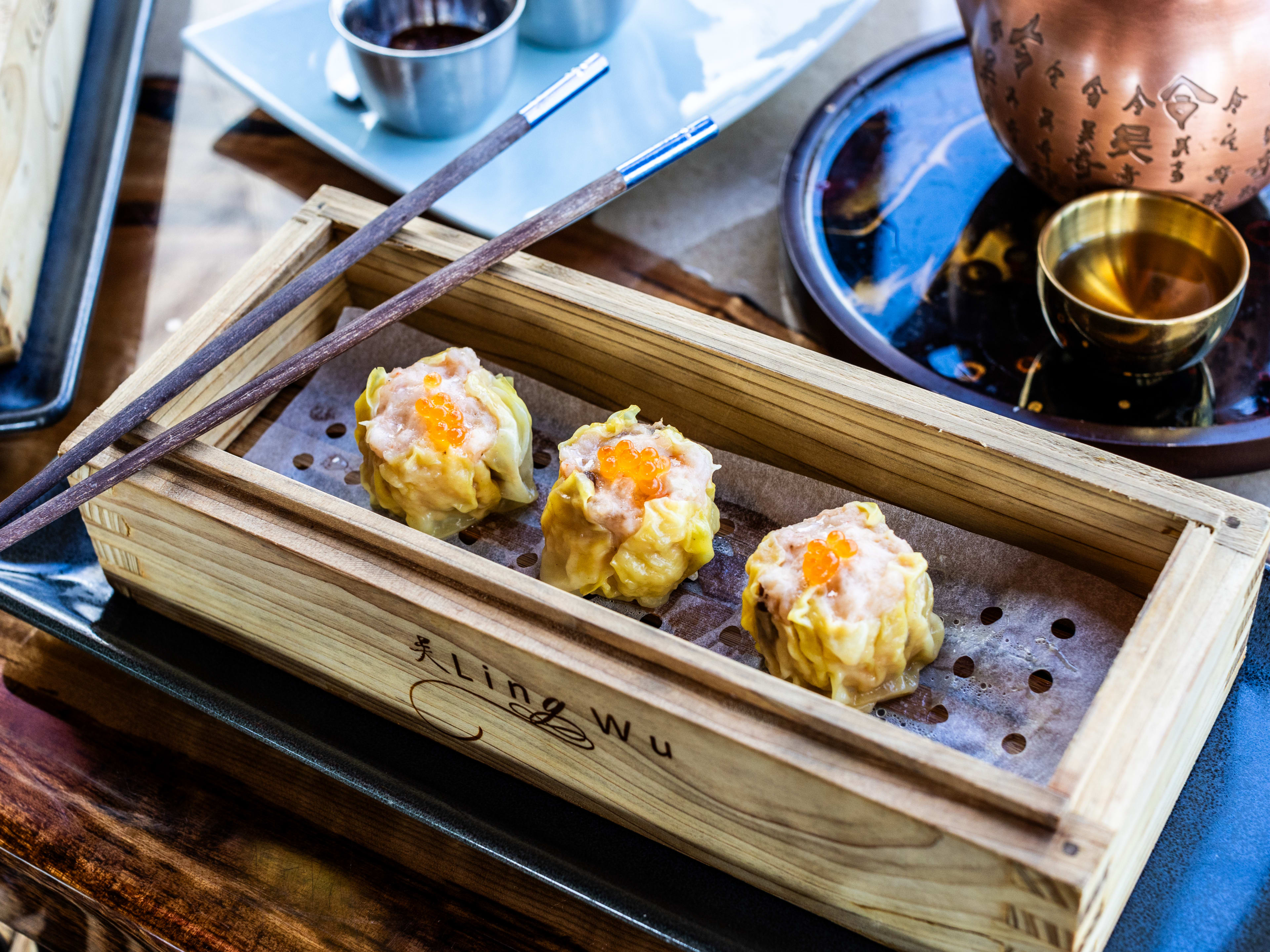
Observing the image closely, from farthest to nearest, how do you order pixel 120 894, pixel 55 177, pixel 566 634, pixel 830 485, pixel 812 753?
pixel 55 177, pixel 830 485, pixel 120 894, pixel 566 634, pixel 812 753

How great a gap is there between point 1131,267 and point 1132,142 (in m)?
0.21

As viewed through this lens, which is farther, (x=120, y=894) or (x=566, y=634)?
(x=120, y=894)

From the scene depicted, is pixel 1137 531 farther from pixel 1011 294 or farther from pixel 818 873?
pixel 1011 294

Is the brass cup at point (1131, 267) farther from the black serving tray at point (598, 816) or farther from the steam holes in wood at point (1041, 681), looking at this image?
the steam holes in wood at point (1041, 681)

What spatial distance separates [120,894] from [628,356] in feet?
3.34

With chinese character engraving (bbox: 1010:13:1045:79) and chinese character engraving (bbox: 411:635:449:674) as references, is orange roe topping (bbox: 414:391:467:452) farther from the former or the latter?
chinese character engraving (bbox: 1010:13:1045:79)

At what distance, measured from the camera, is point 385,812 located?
1602 millimetres

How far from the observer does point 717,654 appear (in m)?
1.31

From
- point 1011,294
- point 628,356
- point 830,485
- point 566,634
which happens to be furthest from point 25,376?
point 1011,294

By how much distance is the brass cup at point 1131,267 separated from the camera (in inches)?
68.2

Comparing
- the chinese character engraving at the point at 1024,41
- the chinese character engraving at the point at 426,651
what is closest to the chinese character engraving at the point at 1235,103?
the chinese character engraving at the point at 1024,41

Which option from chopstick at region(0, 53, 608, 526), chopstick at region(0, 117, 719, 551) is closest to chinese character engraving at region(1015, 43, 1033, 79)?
chopstick at region(0, 117, 719, 551)

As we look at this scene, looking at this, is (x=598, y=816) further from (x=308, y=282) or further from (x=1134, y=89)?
(x=1134, y=89)

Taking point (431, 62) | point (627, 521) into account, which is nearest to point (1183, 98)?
point (627, 521)
